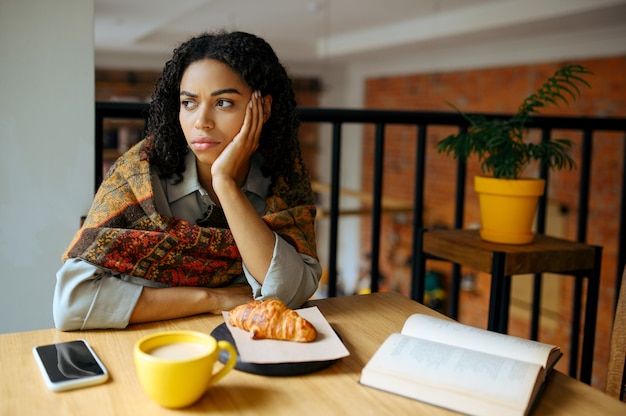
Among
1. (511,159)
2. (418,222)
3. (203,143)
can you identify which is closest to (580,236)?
(418,222)

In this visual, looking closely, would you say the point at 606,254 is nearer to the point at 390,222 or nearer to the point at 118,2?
the point at 390,222

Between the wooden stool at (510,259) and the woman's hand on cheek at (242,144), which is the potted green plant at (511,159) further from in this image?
the woman's hand on cheek at (242,144)

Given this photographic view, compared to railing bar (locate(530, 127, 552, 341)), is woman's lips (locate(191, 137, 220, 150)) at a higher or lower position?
higher

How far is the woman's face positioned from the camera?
1.07 metres

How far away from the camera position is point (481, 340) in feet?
2.82

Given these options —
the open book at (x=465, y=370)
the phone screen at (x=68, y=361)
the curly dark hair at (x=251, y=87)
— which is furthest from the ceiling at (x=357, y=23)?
the open book at (x=465, y=370)

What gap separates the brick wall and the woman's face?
4236 mm

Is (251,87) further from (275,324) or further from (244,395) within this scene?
(244,395)

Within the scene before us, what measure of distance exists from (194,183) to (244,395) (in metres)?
0.49

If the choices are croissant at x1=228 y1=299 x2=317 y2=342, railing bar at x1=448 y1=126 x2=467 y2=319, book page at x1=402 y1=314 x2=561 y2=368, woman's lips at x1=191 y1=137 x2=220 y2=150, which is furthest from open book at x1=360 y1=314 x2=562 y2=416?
railing bar at x1=448 y1=126 x2=467 y2=319

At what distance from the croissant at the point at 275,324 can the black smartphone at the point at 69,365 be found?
0.20 m

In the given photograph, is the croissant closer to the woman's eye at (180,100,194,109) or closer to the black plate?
the black plate

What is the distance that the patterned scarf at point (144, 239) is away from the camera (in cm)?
102

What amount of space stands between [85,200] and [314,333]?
2.21 feet
